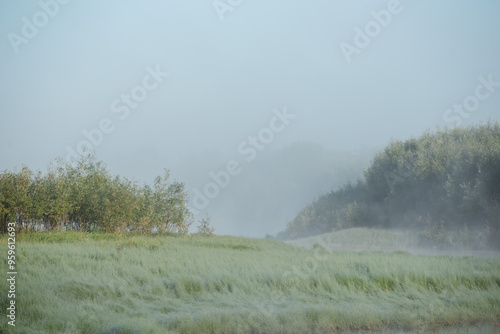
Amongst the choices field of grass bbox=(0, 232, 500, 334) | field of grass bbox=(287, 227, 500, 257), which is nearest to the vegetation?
field of grass bbox=(287, 227, 500, 257)

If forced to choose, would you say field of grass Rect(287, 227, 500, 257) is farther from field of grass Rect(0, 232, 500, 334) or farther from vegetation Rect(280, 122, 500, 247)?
field of grass Rect(0, 232, 500, 334)

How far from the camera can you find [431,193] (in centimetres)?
3020

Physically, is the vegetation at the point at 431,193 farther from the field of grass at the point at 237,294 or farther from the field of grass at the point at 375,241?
the field of grass at the point at 237,294

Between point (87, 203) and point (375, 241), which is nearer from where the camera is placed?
point (87, 203)

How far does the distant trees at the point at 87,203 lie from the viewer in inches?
757

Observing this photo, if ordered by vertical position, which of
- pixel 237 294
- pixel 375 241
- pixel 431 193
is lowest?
pixel 375 241

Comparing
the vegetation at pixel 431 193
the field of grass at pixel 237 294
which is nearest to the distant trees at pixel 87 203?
the field of grass at pixel 237 294

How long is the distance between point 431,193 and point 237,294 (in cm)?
2403

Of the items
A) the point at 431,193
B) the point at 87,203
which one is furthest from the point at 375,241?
the point at 87,203

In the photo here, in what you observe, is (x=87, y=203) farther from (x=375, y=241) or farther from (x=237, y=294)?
(x=375, y=241)

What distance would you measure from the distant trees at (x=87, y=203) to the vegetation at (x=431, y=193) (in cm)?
1605

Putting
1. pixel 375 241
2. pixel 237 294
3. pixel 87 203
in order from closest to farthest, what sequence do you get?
pixel 237 294 → pixel 87 203 → pixel 375 241

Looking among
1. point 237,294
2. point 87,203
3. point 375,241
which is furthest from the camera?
point 375,241

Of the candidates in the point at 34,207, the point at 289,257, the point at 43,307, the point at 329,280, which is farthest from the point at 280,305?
the point at 34,207
